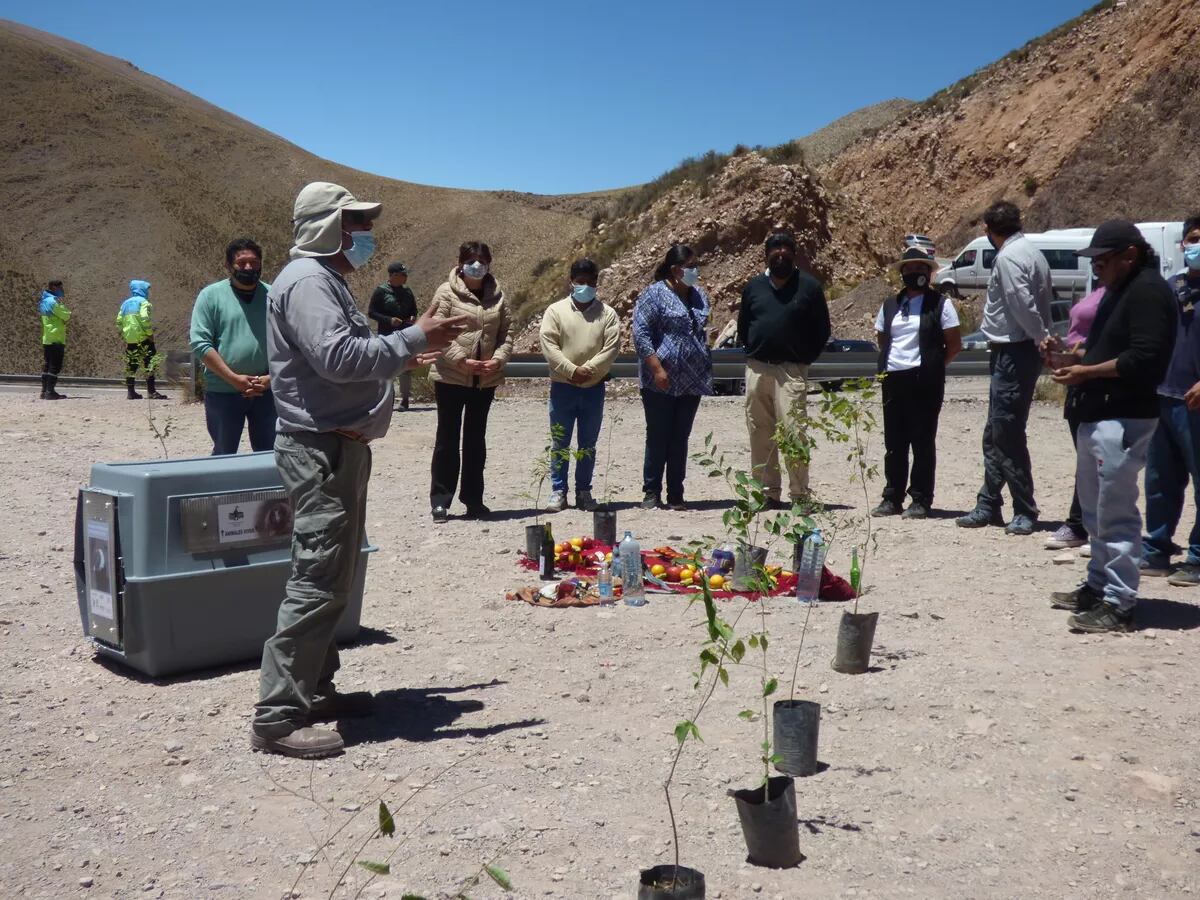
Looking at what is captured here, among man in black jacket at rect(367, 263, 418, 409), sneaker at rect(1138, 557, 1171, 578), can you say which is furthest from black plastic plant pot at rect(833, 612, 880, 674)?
man in black jacket at rect(367, 263, 418, 409)

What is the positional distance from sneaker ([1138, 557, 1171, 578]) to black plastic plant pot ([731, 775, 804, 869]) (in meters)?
4.13

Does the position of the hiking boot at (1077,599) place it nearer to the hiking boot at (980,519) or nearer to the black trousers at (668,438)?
the hiking boot at (980,519)

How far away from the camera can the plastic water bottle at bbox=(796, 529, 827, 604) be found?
20.0 ft

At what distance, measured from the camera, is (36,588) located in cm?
684

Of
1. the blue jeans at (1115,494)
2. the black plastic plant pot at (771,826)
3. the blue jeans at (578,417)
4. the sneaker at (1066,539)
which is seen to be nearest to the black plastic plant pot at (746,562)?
the blue jeans at (1115,494)

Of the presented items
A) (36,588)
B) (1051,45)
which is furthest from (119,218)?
(36,588)

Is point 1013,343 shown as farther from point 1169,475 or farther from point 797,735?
point 797,735

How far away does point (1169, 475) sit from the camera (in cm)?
679

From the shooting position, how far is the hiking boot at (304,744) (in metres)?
4.27

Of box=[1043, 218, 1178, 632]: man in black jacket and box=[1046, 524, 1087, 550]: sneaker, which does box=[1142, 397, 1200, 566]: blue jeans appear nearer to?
box=[1046, 524, 1087, 550]: sneaker

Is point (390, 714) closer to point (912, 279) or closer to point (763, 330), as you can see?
point (763, 330)

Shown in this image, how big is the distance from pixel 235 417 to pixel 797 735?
3971 millimetres

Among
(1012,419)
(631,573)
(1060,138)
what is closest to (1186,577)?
(1012,419)

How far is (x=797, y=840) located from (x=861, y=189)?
46365 millimetres
